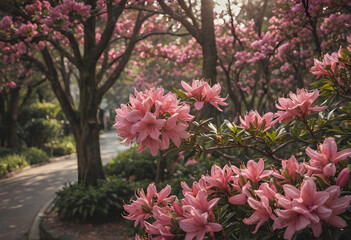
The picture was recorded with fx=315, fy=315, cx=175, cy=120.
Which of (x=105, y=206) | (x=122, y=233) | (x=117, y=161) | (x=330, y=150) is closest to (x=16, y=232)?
(x=105, y=206)

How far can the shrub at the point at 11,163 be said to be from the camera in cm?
1286

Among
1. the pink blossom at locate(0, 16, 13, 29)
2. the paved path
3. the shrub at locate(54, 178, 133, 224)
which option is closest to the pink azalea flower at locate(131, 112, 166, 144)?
the pink blossom at locate(0, 16, 13, 29)

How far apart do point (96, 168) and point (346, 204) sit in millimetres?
7167

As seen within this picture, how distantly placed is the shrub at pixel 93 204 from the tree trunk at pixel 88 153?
18.5 inches

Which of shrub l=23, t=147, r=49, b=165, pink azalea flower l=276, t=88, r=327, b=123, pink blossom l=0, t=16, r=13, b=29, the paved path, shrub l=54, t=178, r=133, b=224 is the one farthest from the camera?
shrub l=23, t=147, r=49, b=165

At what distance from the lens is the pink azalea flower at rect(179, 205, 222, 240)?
131 centimetres

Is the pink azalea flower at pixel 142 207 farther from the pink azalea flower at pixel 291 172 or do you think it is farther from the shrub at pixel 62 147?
the shrub at pixel 62 147

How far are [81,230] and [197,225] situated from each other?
5738 millimetres

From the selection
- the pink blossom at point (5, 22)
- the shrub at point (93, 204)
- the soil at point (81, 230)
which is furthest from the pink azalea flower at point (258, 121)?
the shrub at point (93, 204)

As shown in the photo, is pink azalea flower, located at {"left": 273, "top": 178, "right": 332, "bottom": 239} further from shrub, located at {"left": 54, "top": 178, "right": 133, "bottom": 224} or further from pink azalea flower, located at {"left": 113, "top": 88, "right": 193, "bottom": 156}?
shrub, located at {"left": 54, "top": 178, "right": 133, "bottom": 224}

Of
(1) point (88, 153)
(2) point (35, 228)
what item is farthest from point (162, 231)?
(1) point (88, 153)

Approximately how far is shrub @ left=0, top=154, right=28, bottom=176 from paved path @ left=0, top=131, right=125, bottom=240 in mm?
393

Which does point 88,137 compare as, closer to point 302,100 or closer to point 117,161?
point 117,161

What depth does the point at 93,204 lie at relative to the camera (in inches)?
267
